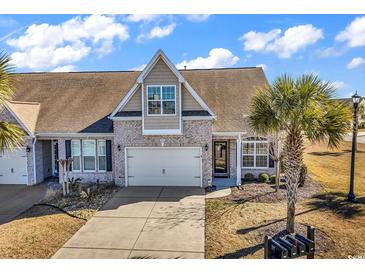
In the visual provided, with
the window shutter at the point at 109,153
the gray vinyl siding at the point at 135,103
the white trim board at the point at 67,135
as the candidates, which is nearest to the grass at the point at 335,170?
the gray vinyl siding at the point at 135,103

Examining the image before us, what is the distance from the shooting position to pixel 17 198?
590 inches

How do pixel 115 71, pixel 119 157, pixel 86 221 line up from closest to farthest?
pixel 86 221
pixel 119 157
pixel 115 71

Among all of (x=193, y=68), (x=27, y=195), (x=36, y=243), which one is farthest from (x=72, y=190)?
(x=193, y=68)

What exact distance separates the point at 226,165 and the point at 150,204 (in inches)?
256

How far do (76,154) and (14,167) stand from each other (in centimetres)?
382

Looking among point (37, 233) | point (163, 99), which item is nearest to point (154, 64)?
point (163, 99)

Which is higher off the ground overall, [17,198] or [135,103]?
[135,103]

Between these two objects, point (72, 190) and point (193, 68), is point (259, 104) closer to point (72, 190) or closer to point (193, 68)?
point (72, 190)

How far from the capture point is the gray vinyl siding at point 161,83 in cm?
1559

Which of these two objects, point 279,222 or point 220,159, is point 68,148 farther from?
point 279,222

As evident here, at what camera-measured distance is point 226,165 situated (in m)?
18.4

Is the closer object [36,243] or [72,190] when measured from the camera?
[36,243]

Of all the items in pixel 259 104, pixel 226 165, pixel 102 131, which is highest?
pixel 259 104

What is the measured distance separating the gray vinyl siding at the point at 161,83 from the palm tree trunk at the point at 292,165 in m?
7.11
